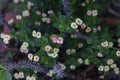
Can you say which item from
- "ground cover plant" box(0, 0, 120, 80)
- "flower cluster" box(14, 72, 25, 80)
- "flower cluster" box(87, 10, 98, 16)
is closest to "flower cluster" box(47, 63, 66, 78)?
"ground cover plant" box(0, 0, 120, 80)

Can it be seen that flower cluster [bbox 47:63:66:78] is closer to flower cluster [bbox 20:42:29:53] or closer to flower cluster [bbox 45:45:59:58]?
flower cluster [bbox 45:45:59:58]

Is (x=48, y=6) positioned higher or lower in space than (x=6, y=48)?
higher

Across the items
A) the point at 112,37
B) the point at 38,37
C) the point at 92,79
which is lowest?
the point at 92,79

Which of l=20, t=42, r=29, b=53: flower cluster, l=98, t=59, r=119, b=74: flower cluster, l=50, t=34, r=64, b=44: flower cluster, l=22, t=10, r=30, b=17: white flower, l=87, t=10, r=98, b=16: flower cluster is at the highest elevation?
l=22, t=10, r=30, b=17: white flower

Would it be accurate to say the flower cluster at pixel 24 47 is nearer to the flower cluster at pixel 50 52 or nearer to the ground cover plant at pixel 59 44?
the ground cover plant at pixel 59 44

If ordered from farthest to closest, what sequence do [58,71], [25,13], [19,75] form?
[25,13], [19,75], [58,71]

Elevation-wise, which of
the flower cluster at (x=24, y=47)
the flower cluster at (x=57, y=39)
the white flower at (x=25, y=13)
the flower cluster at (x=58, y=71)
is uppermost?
the white flower at (x=25, y=13)

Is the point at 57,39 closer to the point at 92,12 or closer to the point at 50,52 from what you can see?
the point at 50,52

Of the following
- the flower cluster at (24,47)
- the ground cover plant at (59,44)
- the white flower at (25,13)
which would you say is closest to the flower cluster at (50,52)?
the ground cover plant at (59,44)

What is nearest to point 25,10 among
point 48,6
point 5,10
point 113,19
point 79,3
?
point 48,6

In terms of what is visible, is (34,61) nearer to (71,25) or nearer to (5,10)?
(71,25)

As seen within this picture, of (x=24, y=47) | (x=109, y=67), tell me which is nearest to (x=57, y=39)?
(x=24, y=47)
